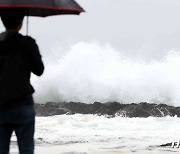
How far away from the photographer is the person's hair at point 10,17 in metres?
3.70

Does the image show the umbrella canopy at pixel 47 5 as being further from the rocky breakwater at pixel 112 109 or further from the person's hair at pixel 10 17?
the rocky breakwater at pixel 112 109

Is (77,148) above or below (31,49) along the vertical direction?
below

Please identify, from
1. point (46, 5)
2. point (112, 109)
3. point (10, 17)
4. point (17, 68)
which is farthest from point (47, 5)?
point (112, 109)

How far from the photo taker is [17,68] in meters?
3.57

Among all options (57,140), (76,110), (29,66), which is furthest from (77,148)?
(76,110)

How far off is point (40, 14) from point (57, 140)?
557 cm

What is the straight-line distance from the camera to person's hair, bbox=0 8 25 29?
3.70 metres

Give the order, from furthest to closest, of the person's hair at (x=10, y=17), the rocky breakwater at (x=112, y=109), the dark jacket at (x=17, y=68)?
the rocky breakwater at (x=112, y=109)
the person's hair at (x=10, y=17)
the dark jacket at (x=17, y=68)

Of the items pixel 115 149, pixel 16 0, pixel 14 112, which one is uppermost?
pixel 16 0

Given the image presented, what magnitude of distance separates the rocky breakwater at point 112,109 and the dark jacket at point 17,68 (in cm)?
1518

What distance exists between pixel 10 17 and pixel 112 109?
16.9 m

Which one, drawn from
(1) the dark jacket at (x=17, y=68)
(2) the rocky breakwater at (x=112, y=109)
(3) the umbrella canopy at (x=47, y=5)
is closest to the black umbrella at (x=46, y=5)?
(3) the umbrella canopy at (x=47, y=5)

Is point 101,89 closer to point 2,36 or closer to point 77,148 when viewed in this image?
point 77,148

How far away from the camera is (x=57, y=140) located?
9805 millimetres
